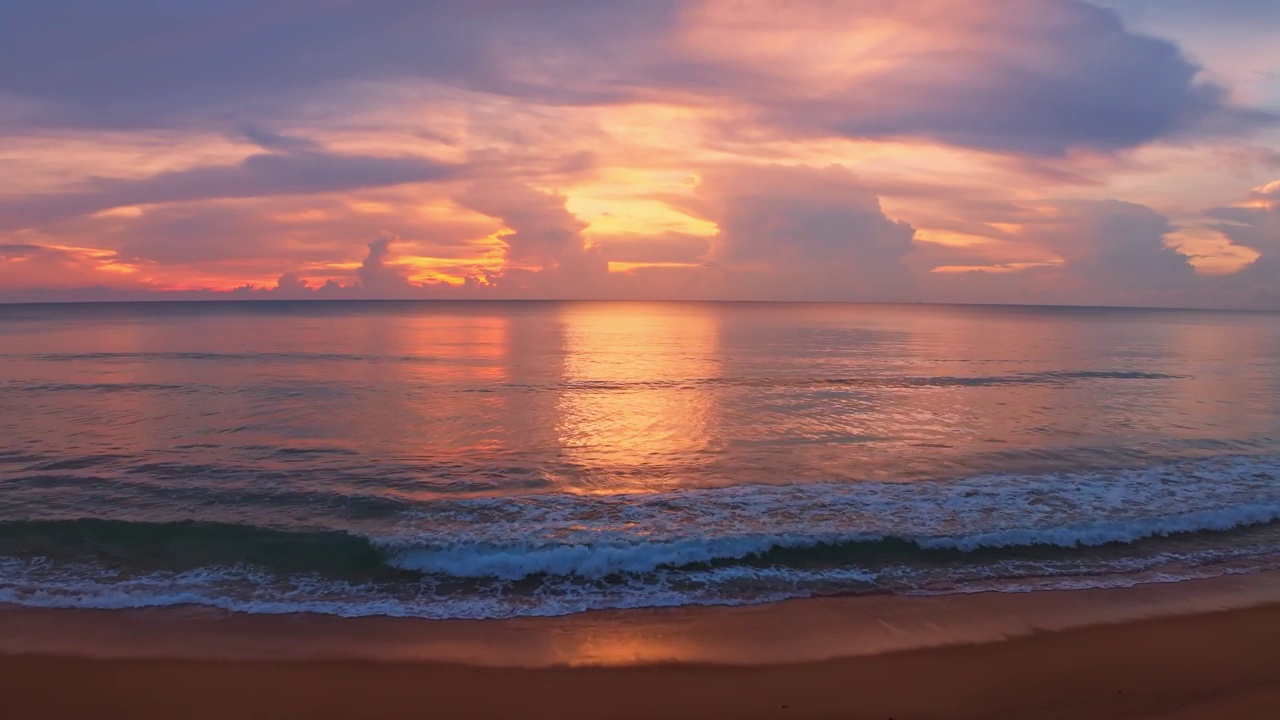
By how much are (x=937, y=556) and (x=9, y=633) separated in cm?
1217

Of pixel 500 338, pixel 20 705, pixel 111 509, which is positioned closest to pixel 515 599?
pixel 20 705

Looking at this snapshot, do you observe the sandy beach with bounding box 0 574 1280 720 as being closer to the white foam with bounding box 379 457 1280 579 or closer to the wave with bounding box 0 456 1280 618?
the wave with bounding box 0 456 1280 618

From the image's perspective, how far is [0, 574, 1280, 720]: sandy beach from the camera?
22.8 feet

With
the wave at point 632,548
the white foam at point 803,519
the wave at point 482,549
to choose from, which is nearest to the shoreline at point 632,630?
the wave at point 632,548

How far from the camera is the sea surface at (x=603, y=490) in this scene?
34.0ft

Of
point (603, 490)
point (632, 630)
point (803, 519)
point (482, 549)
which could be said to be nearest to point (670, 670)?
point (632, 630)

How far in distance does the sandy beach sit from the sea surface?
780 millimetres

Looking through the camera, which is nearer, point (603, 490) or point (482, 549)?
point (482, 549)

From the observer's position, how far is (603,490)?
14.7m

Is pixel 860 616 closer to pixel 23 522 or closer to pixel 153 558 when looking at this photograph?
pixel 153 558

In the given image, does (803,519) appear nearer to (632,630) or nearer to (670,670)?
(632,630)

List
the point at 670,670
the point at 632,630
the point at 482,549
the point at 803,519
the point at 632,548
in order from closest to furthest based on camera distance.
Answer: the point at 670,670, the point at 632,630, the point at 632,548, the point at 482,549, the point at 803,519

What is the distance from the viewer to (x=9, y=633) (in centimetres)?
851

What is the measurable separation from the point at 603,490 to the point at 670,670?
23.5ft
